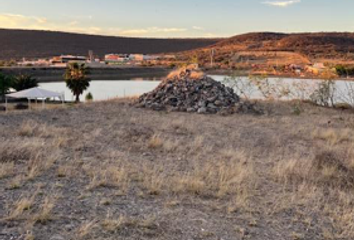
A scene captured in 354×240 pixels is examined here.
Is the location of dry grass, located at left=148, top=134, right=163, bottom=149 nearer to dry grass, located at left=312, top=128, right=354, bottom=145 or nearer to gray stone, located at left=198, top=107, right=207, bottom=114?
dry grass, located at left=312, top=128, right=354, bottom=145

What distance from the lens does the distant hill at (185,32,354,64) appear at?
67.0m

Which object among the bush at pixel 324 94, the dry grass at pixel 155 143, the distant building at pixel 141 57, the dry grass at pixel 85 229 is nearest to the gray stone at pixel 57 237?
the dry grass at pixel 85 229

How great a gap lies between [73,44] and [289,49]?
59.9m

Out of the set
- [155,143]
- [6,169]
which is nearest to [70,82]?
[155,143]

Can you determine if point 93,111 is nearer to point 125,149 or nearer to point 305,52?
point 125,149

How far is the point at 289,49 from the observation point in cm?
7594

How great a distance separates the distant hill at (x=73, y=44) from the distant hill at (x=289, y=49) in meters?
16.2

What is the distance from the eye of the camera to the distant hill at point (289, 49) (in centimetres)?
6700

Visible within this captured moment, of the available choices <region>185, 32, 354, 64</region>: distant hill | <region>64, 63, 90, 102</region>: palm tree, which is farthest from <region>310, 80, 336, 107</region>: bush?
<region>185, 32, 354, 64</region>: distant hill

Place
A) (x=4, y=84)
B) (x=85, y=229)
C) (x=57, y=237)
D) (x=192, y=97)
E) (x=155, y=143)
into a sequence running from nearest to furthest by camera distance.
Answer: (x=57, y=237) < (x=85, y=229) < (x=155, y=143) < (x=192, y=97) < (x=4, y=84)

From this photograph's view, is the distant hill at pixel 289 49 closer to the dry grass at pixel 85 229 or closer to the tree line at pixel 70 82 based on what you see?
the tree line at pixel 70 82

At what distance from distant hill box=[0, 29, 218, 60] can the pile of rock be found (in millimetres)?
85988

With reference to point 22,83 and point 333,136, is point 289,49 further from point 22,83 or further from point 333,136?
point 333,136

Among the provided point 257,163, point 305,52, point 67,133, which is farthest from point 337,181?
point 305,52
